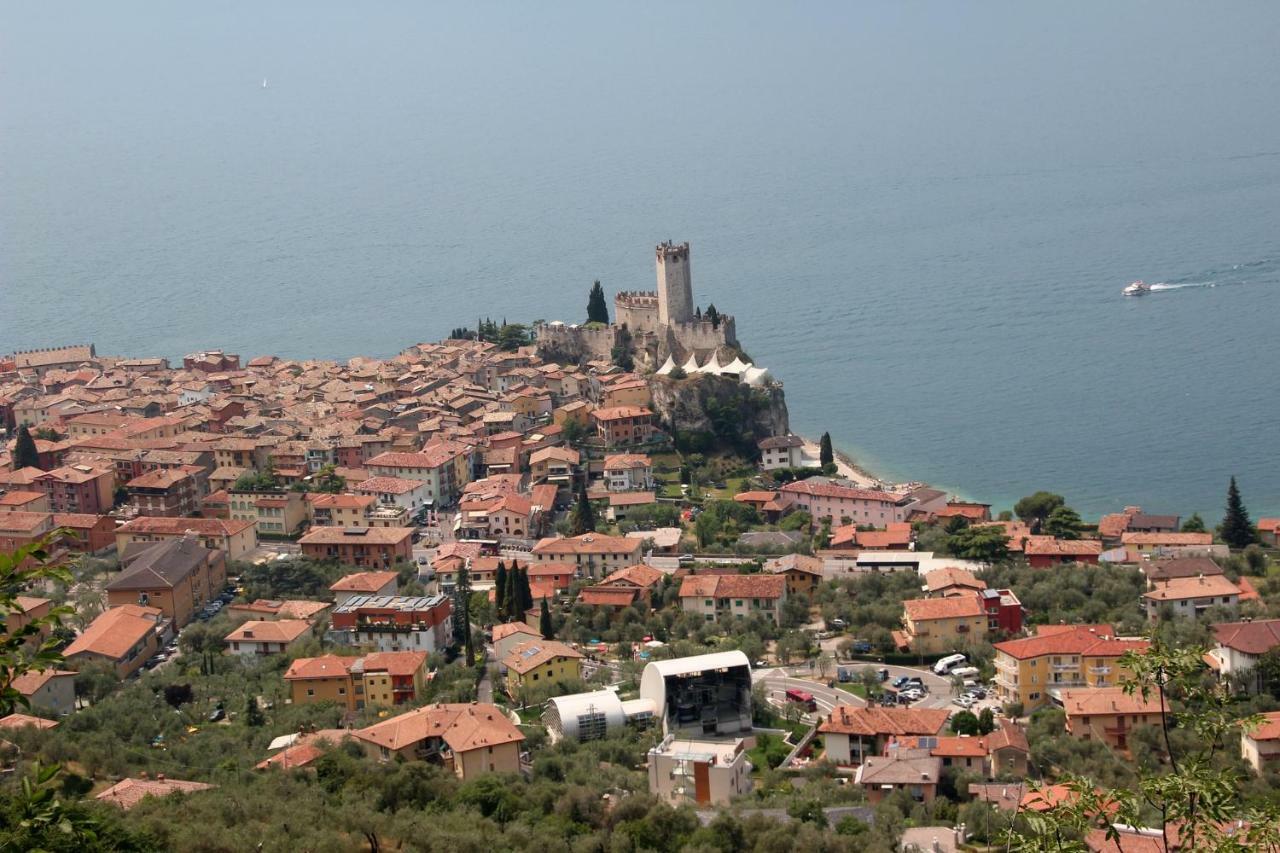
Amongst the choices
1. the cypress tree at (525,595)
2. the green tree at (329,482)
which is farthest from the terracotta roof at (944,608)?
the green tree at (329,482)

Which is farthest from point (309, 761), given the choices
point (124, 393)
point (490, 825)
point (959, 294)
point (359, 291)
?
point (359, 291)

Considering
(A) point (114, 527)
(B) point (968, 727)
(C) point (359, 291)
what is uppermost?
(C) point (359, 291)

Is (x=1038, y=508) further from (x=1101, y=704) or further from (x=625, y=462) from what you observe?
(x=1101, y=704)

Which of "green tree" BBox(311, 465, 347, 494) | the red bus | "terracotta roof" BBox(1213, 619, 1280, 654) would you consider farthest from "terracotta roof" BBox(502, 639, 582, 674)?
"green tree" BBox(311, 465, 347, 494)

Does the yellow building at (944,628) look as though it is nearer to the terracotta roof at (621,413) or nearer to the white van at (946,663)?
the white van at (946,663)

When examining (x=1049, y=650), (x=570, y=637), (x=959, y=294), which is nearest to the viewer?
(x=1049, y=650)

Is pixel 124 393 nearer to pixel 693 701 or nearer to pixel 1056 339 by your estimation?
pixel 693 701

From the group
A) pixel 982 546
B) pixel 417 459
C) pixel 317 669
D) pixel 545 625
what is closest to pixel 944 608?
pixel 982 546

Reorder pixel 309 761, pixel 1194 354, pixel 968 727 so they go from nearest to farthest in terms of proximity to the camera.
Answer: pixel 309 761 → pixel 968 727 → pixel 1194 354
